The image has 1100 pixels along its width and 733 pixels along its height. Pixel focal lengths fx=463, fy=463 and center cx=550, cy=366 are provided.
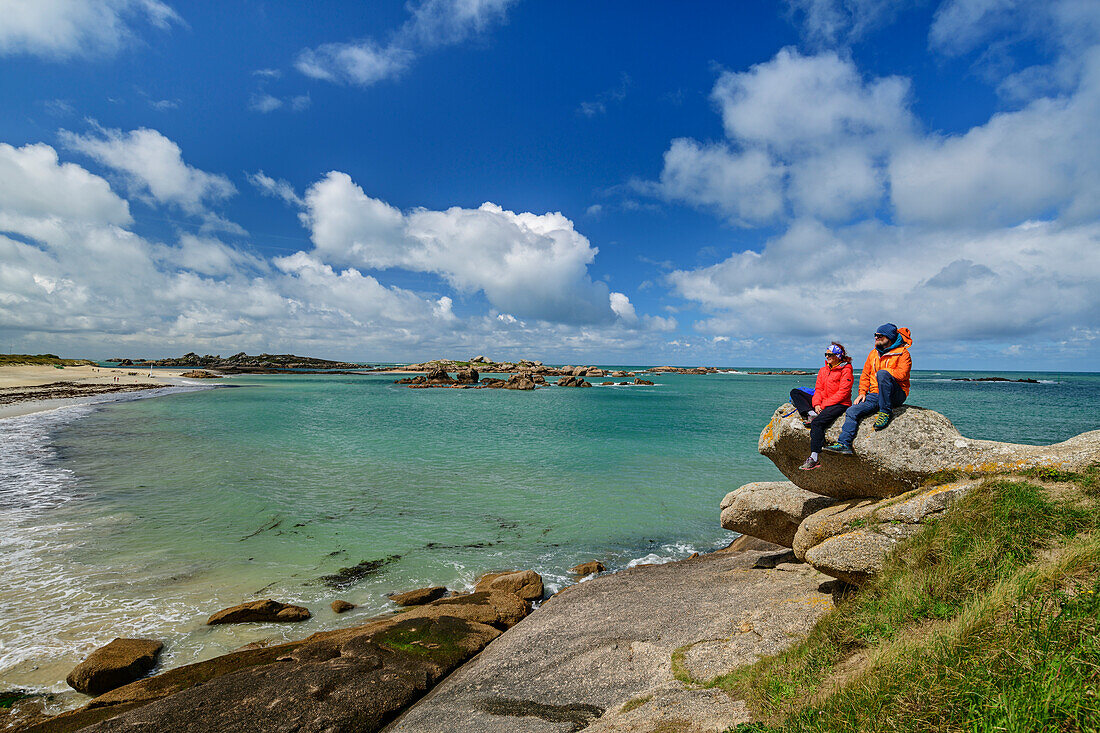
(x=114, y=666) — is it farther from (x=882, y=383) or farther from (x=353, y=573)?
(x=882, y=383)

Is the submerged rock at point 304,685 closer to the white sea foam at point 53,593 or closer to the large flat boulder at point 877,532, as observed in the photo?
the white sea foam at point 53,593

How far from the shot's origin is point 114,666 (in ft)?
24.1

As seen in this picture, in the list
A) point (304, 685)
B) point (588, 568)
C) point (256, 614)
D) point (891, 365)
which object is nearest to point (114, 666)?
point (256, 614)

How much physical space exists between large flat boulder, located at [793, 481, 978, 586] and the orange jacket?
6.67ft

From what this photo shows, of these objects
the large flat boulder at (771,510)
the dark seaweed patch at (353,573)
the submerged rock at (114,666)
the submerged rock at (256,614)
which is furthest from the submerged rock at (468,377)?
the submerged rock at (114,666)

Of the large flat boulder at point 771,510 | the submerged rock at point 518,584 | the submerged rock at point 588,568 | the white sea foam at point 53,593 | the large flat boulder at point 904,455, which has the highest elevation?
the large flat boulder at point 904,455

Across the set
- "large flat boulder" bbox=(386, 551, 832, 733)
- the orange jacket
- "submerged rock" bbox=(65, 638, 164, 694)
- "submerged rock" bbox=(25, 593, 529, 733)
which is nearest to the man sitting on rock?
the orange jacket

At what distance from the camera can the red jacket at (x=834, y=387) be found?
8.80 metres

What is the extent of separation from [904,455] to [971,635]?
4.93m

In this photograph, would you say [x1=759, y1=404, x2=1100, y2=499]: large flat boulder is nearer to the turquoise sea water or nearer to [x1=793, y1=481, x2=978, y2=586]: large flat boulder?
[x1=793, y1=481, x2=978, y2=586]: large flat boulder

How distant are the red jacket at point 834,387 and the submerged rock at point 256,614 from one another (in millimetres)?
11295

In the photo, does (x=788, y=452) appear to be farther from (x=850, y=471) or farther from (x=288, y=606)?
(x=288, y=606)

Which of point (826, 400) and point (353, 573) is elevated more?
point (826, 400)

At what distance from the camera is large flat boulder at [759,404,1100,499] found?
22.5 ft
